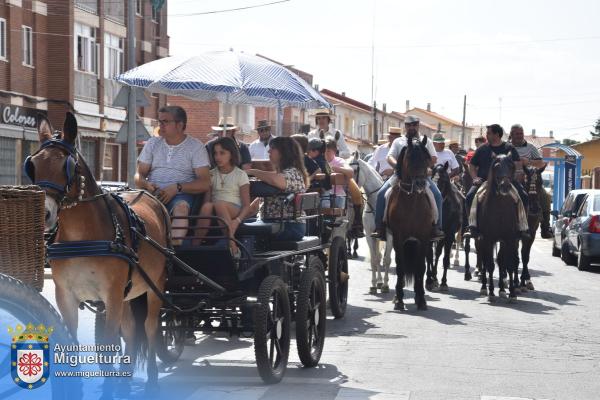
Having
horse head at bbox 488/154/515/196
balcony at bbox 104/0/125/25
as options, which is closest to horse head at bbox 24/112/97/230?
horse head at bbox 488/154/515/196

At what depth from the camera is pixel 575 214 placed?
23.9 m

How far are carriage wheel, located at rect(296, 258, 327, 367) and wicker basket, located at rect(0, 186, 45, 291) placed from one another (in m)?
3.55

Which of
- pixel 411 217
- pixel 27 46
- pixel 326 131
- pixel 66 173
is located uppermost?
pixel 27 46

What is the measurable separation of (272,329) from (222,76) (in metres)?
2.93

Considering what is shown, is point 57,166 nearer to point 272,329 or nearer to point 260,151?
point 272,329

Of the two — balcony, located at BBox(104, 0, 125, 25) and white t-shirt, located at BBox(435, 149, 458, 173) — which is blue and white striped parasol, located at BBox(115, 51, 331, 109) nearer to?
white t-shirt, located at BBox(435, 149, 458, 173)

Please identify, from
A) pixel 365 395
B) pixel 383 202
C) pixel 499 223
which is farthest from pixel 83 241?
pixel 499 223

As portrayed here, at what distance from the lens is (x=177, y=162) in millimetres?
9117

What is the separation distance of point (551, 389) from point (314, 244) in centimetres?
286

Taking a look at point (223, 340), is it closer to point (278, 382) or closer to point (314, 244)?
point (314, 244)

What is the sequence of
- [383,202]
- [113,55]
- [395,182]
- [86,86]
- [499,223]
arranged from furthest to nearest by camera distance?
1. [113,55]
2. [86,86]
3. [499,223]
4. [383,202]
5. [395,182]

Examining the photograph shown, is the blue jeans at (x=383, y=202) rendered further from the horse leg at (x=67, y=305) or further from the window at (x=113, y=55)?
the window at (x=113, y=55)

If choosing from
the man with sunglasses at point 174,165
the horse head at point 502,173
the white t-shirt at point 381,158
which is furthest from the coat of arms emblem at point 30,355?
the white t-shirt at point 381,158

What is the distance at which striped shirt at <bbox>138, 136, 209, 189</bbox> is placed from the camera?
9.11 meters
